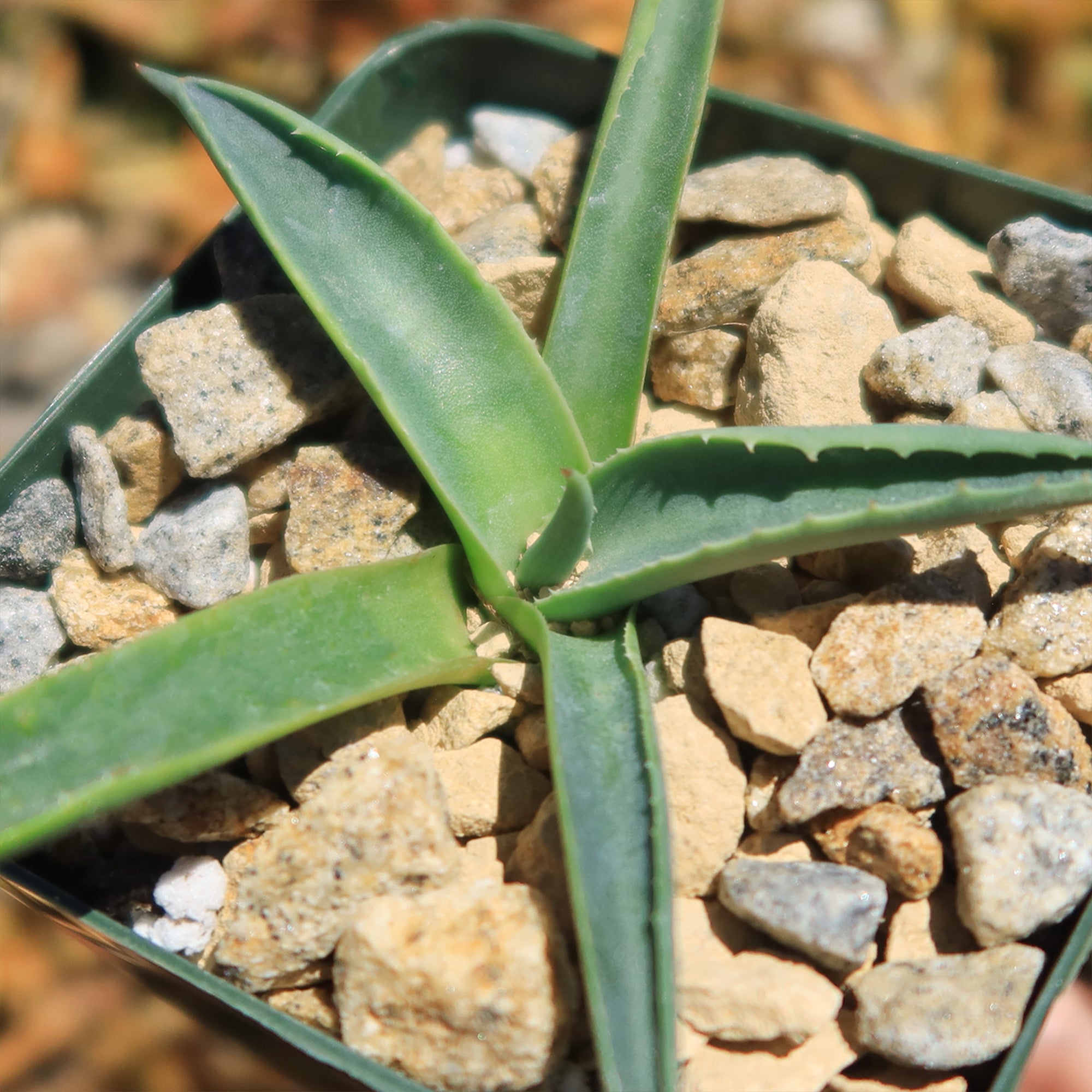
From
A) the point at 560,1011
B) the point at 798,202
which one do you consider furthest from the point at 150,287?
Answer: the point at 560,1011

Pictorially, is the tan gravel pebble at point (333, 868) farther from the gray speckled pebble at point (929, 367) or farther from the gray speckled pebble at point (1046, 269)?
the gray speckled pebble at point (1046, 269)

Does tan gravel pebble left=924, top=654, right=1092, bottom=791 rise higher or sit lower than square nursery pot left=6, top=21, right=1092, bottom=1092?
lower

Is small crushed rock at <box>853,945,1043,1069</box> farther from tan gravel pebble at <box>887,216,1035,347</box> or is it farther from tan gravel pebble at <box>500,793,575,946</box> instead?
tan gravel pebble at <box>887,216,1035,347</box>

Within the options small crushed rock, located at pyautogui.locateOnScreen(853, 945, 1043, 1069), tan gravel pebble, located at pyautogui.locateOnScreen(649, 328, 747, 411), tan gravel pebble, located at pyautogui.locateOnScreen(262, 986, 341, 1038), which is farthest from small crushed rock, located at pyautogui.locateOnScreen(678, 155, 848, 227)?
tan gravel pebble, located at pyautogui.locateOnScreen(262, 986, 341, 1038)

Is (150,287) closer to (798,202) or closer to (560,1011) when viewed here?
(798,202)

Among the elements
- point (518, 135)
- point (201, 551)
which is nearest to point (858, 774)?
point (201, 551)

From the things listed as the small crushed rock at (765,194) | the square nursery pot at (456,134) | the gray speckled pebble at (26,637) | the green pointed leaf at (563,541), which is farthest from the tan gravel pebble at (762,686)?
the gray speckled pebble at (26,637)

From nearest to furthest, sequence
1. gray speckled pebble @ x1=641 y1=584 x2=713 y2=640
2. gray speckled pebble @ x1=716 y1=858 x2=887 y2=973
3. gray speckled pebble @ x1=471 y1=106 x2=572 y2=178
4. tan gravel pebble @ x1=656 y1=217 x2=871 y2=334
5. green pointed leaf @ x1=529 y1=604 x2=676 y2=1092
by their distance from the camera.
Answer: green pointed leaf @ x1=529 y1=604 x2=676 y2=1092 → gray speckled pebble @ x1=716 y1=858 x2=887 y2=973 → gray speckled pebble @ x1=641 y1=584 x2=713 y2=640 → tan gravel pebble @ x1=656 y1=217 x2=871 y2=334 → gray speckled pebble @ x1=471 y1=106 x2=572 y2=178
